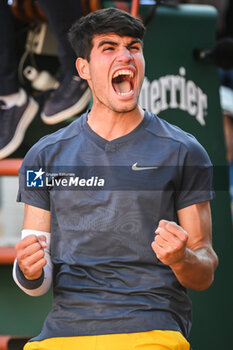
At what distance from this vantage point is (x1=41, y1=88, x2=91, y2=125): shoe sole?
2166 mm

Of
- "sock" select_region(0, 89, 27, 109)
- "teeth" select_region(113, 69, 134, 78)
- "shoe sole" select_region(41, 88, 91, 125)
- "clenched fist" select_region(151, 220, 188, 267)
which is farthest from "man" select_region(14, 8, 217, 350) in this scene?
"sock" select_region(0, 89, 27, 109)

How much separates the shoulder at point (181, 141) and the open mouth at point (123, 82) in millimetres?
98

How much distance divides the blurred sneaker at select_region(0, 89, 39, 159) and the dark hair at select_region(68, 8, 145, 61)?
0.69 m

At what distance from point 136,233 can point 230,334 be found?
763mm

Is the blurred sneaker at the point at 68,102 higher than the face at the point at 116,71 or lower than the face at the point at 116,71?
lower

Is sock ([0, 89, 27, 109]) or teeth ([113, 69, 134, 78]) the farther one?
sock ([0, 89, 27, 109])

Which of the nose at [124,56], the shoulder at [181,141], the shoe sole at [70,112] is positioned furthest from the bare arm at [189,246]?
the shoe sole at [70,112]

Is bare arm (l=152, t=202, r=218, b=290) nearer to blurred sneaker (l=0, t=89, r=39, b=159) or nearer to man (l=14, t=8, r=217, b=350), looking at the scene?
man (l=14, t=8, r=217, b=350)

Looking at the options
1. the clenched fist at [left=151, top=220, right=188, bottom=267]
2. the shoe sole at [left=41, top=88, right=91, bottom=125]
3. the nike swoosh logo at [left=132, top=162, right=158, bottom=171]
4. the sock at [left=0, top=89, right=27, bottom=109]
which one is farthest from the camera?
the sock at [left=0, top=89, right=27, bottom=109]

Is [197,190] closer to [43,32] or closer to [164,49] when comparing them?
[164,49]

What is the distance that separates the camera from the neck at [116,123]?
154 centimetres

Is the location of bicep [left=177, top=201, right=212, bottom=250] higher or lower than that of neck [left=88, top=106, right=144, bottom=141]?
lower

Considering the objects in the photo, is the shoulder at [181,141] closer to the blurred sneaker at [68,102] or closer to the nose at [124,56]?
the nose at [124,56]

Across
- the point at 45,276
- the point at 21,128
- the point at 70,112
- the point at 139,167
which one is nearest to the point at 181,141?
the point at 139,167
